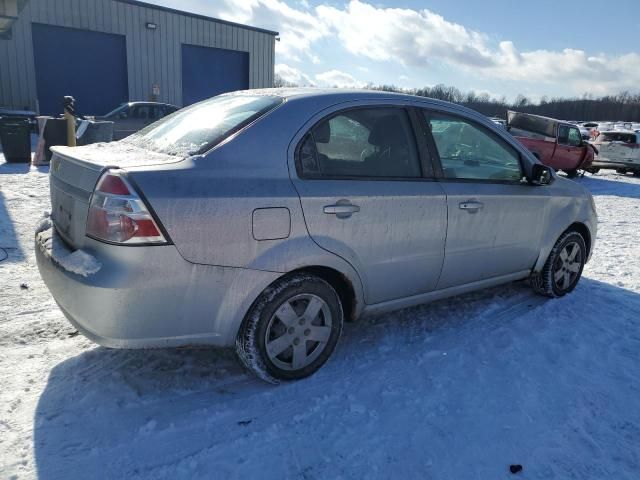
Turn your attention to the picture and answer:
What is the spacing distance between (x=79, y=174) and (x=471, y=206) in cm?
254

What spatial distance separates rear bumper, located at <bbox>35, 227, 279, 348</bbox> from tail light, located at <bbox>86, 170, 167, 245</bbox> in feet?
0.17

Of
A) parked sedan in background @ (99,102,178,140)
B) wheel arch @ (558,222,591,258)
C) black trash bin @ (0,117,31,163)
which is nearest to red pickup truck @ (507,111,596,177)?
parked sedan in background @ (99,102,178,140)

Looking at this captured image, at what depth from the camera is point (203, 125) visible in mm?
3039

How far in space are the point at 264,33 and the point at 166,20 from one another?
522cm

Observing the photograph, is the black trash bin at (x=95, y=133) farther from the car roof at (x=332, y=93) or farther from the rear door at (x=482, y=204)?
the rear door at (x=482, y=204)

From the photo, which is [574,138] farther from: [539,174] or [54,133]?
[54,133]

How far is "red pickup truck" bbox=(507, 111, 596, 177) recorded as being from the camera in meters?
15.4

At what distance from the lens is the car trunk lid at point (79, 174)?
257 cm

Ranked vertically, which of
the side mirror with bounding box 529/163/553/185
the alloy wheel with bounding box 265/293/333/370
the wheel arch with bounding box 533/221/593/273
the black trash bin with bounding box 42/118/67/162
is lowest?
the alloy wheel with bounding box 265/293/333/370

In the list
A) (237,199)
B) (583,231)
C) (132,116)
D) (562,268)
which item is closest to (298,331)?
(237,199)

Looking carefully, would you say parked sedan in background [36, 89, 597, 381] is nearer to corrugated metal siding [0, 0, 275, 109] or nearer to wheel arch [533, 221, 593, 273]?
wheel arch [533, 221, 593, 273]

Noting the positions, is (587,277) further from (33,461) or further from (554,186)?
(33,461)

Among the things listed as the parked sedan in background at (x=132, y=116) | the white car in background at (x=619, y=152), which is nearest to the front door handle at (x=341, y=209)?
the parked sedan in background at (x=132, y=116)

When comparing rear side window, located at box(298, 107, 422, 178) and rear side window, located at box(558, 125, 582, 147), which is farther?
rear side window, located at box(558, 125, 582, 147)
